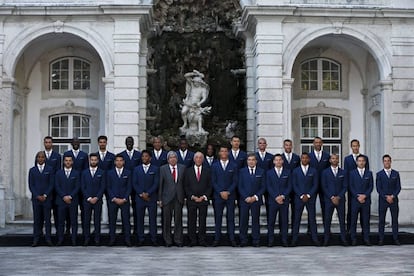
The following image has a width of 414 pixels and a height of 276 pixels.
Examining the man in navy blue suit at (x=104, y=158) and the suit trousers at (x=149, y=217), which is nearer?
the suit trousers at (x=149, y=217)

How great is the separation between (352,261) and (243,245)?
8.08ft

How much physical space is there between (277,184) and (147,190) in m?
2.12

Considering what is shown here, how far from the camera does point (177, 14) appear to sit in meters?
19.8

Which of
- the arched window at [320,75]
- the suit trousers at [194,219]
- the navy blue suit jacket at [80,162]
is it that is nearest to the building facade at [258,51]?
the arched window at [320,75]

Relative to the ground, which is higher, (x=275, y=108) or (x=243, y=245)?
(x=275, y=108)

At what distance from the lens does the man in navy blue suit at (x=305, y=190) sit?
13.1 metres

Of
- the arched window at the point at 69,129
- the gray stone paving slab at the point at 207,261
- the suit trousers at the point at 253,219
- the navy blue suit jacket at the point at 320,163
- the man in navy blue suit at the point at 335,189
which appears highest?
the arched window at the point at 69,129

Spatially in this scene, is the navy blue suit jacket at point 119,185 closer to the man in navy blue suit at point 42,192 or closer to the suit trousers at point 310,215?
the man in navy blue suit at point 42,192

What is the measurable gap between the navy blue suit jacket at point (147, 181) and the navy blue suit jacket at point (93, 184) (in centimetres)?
54

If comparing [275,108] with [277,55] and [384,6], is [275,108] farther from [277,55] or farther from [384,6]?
[384,6]

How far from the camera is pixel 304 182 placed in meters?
13.1

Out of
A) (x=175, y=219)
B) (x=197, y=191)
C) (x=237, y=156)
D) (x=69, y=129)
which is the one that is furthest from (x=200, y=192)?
(x=69, y=129)

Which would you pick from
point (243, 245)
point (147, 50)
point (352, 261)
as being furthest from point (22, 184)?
point (352, 261)

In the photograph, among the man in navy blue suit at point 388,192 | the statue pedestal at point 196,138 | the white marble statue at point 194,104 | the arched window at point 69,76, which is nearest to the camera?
the man in navy blue suit at point 388,192
